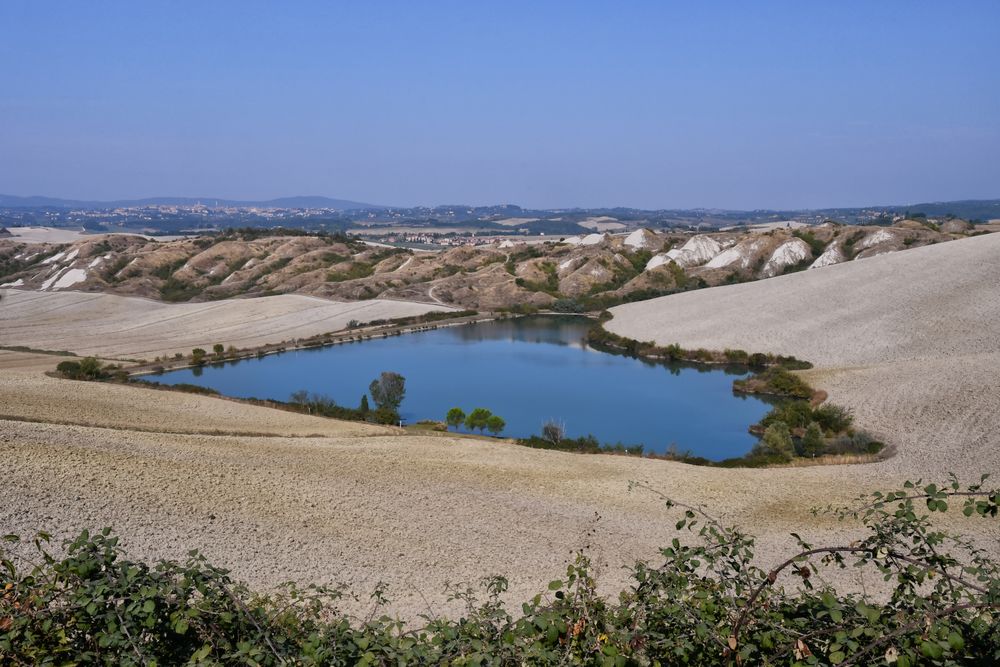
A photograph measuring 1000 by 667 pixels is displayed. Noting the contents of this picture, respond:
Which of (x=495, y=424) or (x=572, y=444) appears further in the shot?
(x=495, y=424)

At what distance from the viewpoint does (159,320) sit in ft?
166

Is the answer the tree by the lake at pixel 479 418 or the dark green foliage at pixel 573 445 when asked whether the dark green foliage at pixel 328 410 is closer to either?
the tree by the lake at pixel 479 418

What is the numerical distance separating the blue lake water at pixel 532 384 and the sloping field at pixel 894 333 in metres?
3.87

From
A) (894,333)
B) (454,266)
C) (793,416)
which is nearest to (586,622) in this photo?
(793,416)

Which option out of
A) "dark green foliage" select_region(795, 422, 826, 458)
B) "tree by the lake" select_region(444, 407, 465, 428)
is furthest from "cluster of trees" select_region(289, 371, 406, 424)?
"dark green foliage" select_region(795, 422, 826, 458)

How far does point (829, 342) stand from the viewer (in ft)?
116

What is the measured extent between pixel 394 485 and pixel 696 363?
82.7 feet

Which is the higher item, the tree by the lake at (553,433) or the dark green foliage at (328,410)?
the tree by the lake at (553,433)

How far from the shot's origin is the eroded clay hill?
→ 60.5 m

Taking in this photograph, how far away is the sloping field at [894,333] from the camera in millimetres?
20484

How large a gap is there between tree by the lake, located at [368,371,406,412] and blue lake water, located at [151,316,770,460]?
68 centimetres

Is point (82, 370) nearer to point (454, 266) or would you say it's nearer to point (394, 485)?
point (394, 485)

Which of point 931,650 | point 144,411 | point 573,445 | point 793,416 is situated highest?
point 931,650

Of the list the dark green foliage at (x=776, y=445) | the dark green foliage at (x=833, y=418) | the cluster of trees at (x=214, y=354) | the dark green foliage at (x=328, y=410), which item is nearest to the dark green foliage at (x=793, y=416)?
the dark green foliage at (x=833, y=418)
